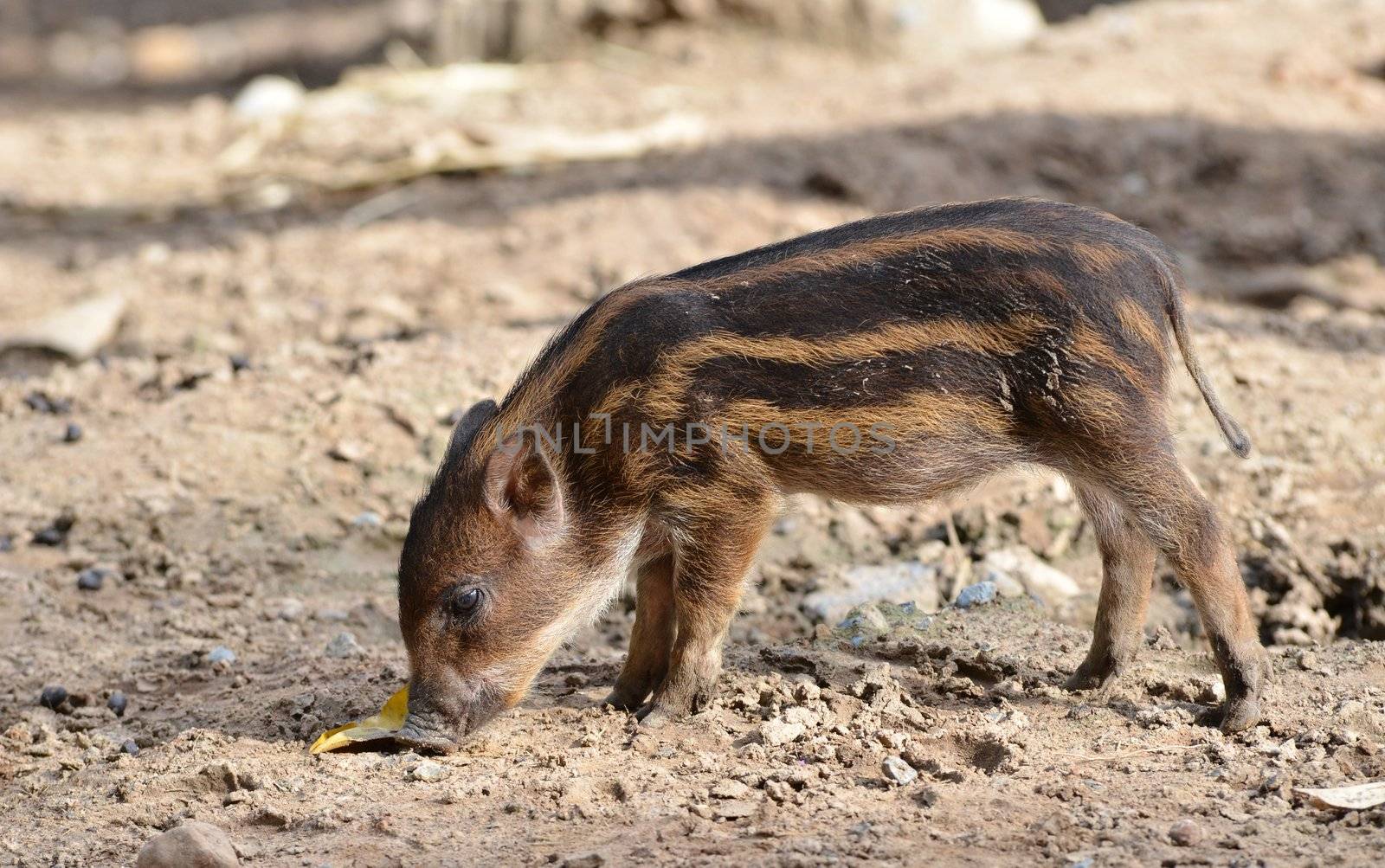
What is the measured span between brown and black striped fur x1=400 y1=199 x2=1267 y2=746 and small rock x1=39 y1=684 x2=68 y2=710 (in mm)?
1325

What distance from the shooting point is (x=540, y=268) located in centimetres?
885

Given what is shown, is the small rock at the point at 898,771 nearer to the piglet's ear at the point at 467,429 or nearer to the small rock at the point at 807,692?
the small rock at the point at 807,692

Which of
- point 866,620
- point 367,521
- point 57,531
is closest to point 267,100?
point 57,531

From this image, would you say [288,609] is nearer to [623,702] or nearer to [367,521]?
[367,521]

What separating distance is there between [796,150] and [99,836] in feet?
23.0

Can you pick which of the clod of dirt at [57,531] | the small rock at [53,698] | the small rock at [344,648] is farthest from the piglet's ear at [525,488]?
the clod of dirt at [57,531]

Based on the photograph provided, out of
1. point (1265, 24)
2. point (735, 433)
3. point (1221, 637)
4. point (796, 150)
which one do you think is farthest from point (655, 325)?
point (1265, 24)

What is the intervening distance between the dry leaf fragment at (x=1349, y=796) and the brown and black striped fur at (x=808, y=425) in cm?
48

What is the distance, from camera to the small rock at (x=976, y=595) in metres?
5.52

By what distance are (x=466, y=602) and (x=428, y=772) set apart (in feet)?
1.68

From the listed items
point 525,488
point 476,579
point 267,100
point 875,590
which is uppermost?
point 525,488

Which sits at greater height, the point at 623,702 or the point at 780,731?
the point at 780,731

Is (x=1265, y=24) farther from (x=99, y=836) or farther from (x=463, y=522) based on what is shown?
(x=99, y=836)

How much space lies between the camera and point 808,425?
4578mm
